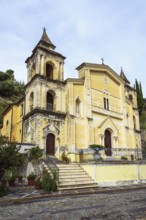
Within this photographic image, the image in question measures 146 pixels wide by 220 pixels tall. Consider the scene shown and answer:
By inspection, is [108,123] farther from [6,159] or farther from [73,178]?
[6,159]

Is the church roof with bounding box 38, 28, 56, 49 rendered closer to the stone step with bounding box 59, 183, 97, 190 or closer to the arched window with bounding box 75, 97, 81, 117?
the arched window with bounding box 75, 97, 81, 117

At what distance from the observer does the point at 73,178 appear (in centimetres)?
1505

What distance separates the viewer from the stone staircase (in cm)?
1402

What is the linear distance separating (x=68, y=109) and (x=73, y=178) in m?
9.01

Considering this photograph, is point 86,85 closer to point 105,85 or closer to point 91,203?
point 105,85

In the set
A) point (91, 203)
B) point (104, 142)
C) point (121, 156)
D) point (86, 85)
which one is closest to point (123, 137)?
point (104, 142)

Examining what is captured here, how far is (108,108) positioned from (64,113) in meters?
6.43

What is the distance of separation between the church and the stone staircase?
406 cm

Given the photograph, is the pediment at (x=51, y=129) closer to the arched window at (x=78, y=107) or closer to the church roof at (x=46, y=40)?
the arched window at (x=78, y=107)

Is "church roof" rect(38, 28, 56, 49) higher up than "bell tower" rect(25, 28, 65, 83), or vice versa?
"church roof" rect(38, 28, 56, 49)

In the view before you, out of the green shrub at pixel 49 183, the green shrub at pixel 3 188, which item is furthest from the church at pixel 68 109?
the green shrub at pixel 3 188

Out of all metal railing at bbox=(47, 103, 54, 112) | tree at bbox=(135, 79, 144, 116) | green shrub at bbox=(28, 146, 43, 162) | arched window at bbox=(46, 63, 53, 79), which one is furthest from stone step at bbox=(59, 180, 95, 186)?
tree at bbox=(135, 79, 144, 116)

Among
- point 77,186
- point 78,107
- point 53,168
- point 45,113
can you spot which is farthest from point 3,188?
point 78,107

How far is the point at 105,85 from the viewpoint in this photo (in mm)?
26922
